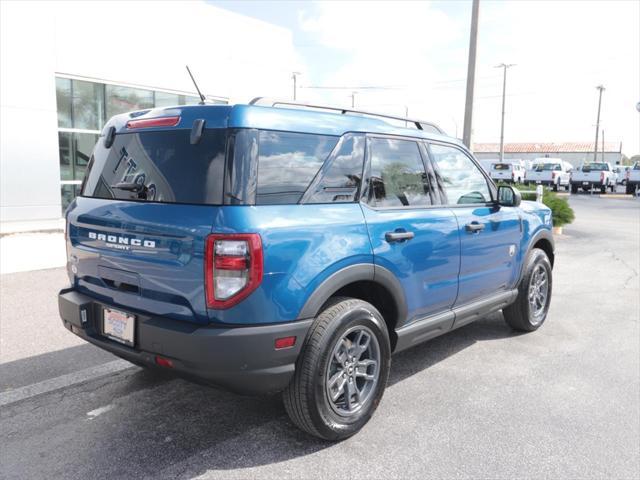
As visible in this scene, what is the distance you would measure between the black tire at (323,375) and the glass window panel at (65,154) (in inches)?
455

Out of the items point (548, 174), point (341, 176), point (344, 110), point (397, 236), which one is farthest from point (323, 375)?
point (548, 174)

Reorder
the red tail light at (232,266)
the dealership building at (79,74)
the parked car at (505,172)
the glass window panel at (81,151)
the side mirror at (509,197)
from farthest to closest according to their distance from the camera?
the parked car at (505,172)
the glass window panel at (81,151)
the dealership building at (79,74)
the side mirror at (509,197)
the red tail light at (232,266)

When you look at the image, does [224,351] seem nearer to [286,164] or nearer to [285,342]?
[285,342]

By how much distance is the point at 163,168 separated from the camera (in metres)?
2.99

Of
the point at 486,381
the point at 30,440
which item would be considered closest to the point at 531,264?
the point at 486,381

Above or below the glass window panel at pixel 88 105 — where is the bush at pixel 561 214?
below

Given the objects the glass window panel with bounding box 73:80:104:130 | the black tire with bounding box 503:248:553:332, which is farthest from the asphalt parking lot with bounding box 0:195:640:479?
the glass window panel with bounding box 73:80:104:130

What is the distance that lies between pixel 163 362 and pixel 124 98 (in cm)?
1206

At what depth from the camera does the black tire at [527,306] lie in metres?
5.12

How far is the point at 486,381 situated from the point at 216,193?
Answer: 8.56 feet

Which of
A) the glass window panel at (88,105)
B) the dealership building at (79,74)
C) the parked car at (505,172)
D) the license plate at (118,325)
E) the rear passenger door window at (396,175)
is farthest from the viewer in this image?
the parked car at (505,172)

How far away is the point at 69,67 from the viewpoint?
12188 mm

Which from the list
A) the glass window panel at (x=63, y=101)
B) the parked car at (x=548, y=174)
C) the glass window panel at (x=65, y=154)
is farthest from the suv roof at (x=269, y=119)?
the parked car at (x=548, y=174)

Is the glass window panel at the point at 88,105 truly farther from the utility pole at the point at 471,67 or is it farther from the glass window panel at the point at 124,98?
the utility pole at the point at 471,67
